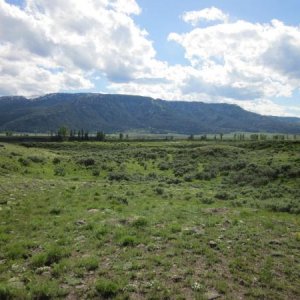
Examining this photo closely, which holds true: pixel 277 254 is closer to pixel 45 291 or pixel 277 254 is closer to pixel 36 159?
pixel 45 291

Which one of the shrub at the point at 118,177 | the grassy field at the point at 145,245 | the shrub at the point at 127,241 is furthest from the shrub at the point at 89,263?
the shrub at the point at 118,177

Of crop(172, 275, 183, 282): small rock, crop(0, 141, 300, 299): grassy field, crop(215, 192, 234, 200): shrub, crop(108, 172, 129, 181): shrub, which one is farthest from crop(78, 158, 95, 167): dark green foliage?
crop(172, 275, 183, 282): small rock

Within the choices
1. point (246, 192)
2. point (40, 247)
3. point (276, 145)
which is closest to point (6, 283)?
point (40, 247)

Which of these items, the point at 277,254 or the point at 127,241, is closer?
the point at 277,254

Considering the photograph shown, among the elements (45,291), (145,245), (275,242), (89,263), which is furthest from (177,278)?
(275,242)

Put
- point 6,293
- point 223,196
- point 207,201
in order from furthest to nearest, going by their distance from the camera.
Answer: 1. point 223,196
2. point 207,201
3. point 6,293

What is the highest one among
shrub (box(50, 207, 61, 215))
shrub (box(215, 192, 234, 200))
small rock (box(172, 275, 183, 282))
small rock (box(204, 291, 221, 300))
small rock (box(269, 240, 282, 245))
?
small rock (box(172, 275, 183, 282))

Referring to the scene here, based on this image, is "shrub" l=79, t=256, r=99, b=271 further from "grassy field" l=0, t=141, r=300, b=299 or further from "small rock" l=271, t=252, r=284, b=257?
"small rock" l=271, t=252, r=284, b=257

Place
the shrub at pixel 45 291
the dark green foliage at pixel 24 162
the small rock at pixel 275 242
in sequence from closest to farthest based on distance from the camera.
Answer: the shrub at pixel 45 291
the small rock at pixel 275 242
the dark green foliage at pixel 24 162

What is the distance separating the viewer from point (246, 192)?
30391 millimetres

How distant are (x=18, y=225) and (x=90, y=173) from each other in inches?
1098

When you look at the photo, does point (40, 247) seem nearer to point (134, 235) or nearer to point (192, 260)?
point (134, 235)

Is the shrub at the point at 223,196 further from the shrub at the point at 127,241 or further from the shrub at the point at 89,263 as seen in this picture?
the shrub at the point at 89,263

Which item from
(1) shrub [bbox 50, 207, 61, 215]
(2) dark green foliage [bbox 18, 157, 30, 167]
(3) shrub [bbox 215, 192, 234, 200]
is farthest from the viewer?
(2) dark green foliage [bbox 18, 157, 30, 167]
